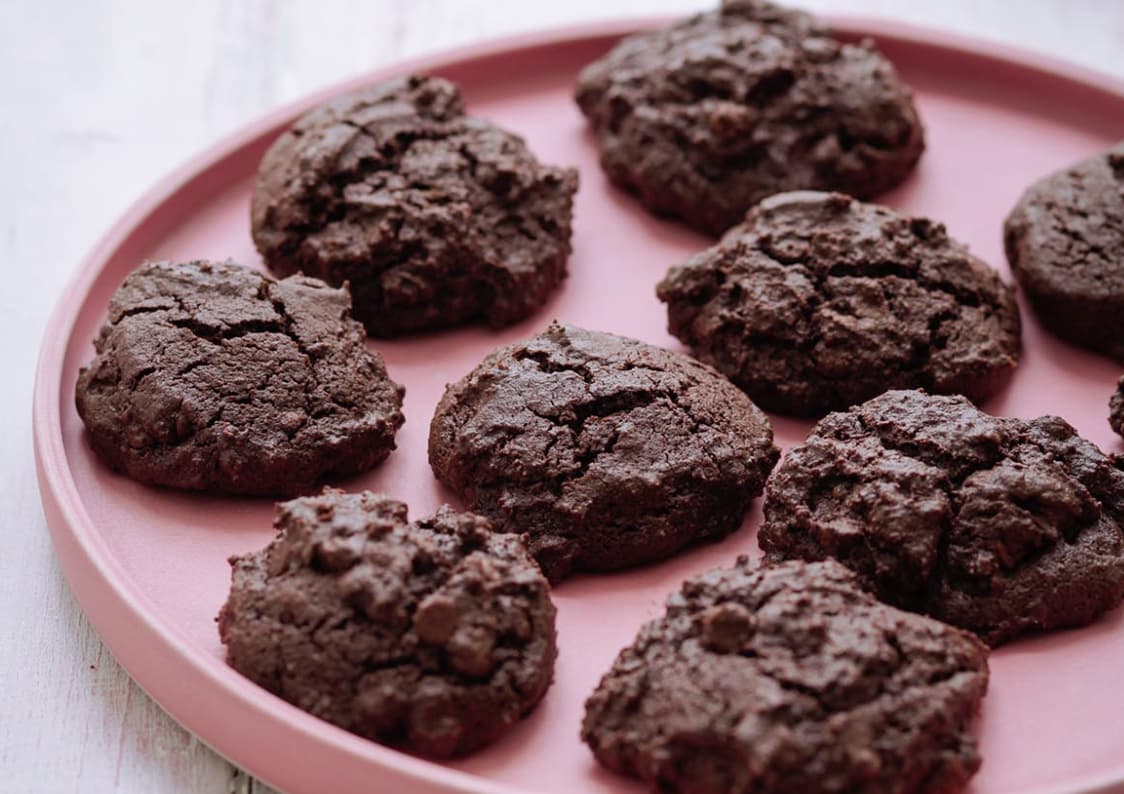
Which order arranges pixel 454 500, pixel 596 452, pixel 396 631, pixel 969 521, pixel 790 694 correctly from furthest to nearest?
pixel 454 500 → pixel 596 452 → pixel 969 521 → pixel 396 631 → pixel 790 694

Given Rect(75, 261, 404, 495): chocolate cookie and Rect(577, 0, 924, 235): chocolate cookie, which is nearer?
Rect(75, 261, 404, 495): chocolate cookie

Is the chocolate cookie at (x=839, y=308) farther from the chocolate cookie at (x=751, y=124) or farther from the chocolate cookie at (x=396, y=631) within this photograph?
the chocolate cookie at (x=396, y=631)

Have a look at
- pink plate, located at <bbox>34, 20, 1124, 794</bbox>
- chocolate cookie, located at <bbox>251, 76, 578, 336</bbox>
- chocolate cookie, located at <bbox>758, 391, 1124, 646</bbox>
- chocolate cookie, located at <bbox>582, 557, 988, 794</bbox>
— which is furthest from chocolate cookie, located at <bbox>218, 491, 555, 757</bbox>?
chocolate cookie, located at <bbox>251, 76, 578, 336</bbox>

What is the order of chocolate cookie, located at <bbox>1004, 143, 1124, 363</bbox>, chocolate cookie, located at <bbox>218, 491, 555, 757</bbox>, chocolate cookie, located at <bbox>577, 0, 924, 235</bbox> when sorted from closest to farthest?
chocolate cookie, located at <bbox>218, 491, 555, 757</bbox> < chocolate cookie, located at <bbox>1004, 143, 1124, 363</bbox> < chocolate cookie, located at <bbox>577, 0, 924, 235</bbox>

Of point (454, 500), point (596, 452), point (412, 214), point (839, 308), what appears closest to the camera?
point (596, 452)

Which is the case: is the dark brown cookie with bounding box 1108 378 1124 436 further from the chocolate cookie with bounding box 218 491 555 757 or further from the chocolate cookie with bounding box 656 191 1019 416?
the chocolate cookie with bounding box 218 491 555 757

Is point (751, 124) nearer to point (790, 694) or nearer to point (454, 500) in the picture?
point (454, 500)

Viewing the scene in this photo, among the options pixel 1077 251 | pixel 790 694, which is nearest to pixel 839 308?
pixel 1077 251

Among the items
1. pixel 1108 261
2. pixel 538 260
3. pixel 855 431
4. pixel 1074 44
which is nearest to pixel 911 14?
pixel 1074 44
